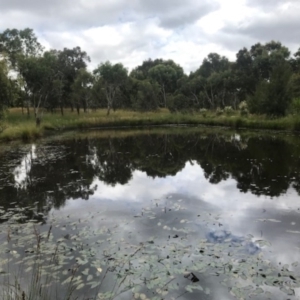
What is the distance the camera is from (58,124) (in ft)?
109

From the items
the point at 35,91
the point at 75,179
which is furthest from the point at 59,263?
the point at 35,91

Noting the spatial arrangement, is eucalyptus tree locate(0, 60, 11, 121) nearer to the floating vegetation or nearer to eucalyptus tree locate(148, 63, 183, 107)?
the floating vegetation

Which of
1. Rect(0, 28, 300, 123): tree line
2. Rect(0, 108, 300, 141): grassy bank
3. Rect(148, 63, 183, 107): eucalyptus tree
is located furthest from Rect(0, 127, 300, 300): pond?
Rect(148, 63, 183, 107): eucalyptus tree

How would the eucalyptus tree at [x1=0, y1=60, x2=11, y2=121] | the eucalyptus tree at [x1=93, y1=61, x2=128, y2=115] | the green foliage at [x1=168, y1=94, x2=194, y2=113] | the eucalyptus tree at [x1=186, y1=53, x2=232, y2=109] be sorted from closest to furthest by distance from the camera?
the eucalyptus tree at [x1=0, y1=60, x2=11, y2=121]
the eucalyptus tree at [x1=93, y1=61, x2=128, y2=115]
the eucalyptus tree at [x1=186, y1=53, x2=232, y2=109]
the green foliage at [x1=168, y1=94, x2=194, y2=113]

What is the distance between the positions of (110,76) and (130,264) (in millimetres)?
45620

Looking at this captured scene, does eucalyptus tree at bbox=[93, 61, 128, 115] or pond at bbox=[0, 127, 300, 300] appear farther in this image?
eucalyptus tree at bbox=[93, 61, 128, 115]

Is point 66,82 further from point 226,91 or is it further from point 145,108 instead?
point 226,91

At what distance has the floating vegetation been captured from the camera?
397cm

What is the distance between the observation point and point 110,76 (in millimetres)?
47906

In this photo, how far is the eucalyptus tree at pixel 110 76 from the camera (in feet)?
156

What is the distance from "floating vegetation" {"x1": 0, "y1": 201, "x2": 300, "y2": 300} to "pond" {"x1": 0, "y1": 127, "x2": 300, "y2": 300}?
0.02 meters

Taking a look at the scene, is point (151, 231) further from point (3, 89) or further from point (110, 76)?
point (110, 76)

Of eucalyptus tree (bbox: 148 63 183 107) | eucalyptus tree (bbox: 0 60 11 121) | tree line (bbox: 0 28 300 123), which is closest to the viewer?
eucalyptus tree (bbox: 0 60 11 121)

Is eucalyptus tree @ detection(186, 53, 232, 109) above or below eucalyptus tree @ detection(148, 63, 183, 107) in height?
below
